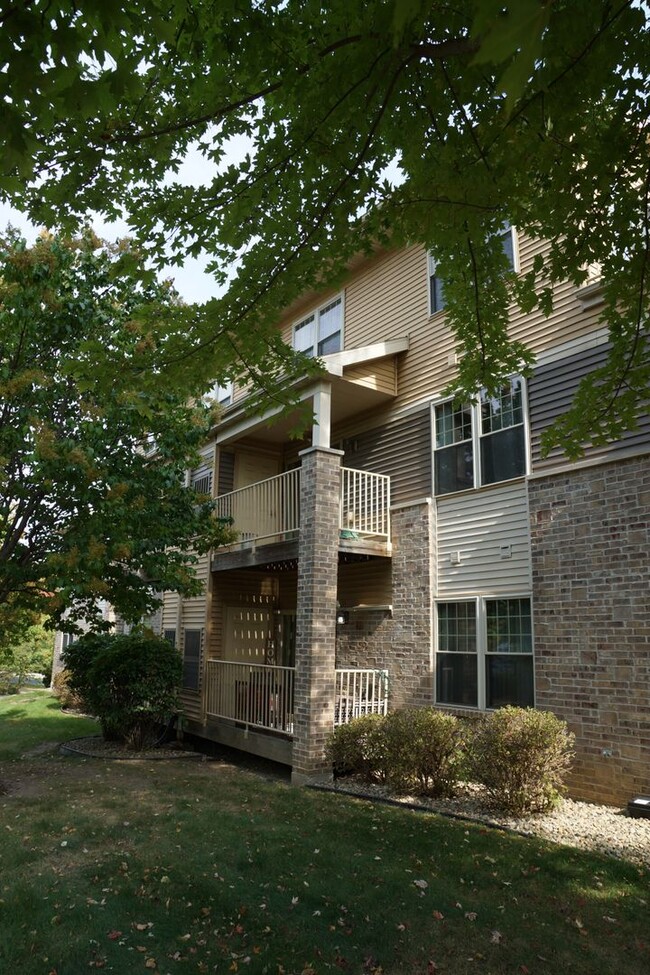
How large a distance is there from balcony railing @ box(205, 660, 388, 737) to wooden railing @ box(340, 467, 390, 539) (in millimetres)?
2605

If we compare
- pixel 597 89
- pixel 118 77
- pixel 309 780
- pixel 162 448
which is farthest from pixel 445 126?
pixel 309 780

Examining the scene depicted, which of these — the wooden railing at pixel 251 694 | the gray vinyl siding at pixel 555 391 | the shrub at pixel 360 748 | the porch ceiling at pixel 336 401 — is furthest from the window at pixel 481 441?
the wooden railing at pixel 251 694

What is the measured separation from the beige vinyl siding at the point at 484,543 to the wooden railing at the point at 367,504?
1238 millimetres

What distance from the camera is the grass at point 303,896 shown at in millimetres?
4680

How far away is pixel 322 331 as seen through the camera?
16062 millimetres

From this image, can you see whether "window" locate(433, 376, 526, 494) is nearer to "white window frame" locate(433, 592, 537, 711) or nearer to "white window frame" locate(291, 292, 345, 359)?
"white window frame" locate(433, 592, 537, 711)

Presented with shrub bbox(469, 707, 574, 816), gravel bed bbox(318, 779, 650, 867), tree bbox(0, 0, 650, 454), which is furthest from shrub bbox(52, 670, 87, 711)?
tree bbox(0, 0, 650, 454)

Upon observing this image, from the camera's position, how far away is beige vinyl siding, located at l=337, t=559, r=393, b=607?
41.9ft

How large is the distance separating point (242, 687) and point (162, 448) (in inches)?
205

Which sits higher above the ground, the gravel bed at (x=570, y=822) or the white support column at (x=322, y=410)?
the white support column at (x=322, y=410)

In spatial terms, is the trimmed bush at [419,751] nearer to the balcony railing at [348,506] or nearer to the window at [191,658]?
the balcony railing at [348,506]

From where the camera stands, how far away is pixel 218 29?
4.43 meters

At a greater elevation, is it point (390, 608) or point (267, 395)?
point (267, 395)

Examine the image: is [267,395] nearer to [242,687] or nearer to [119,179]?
[119,179]
